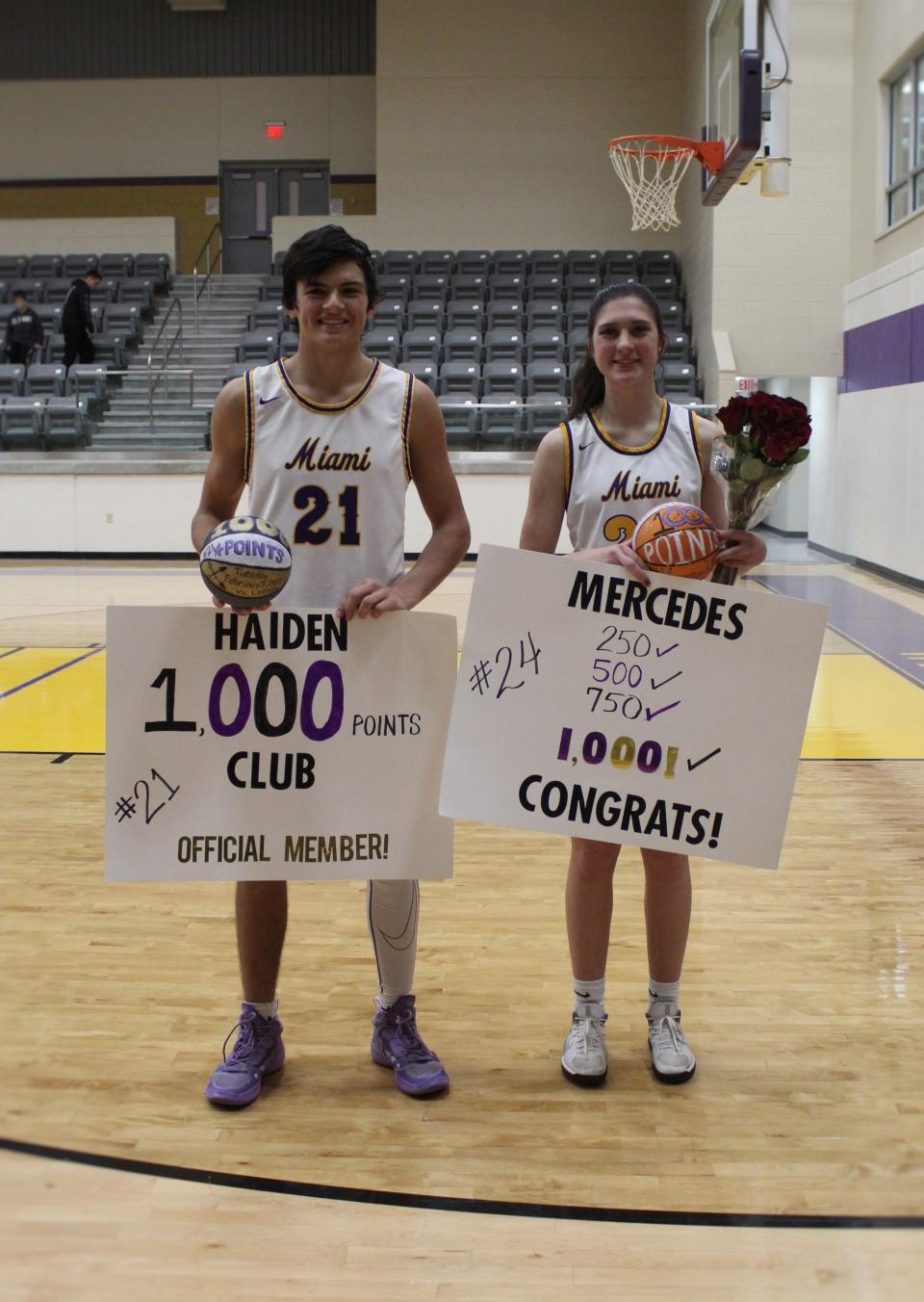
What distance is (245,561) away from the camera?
2232mm

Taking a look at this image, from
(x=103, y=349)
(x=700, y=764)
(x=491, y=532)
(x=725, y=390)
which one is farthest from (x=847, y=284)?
(x=700, y=764)

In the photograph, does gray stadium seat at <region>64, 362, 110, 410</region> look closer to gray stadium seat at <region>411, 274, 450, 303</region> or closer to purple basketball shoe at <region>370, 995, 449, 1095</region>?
gray stadium seat at <region>411, 274, 450, 303</region>

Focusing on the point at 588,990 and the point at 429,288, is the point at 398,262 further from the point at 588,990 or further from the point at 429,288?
the point at 588,990

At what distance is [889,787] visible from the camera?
15.6 feet

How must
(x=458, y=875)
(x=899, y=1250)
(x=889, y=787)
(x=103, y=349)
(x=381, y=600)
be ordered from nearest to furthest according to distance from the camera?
(x=899, y=1250) → (x=381, y=600) → (x=458, y=875) → (x=889, y=787) → (x=103, y=349)

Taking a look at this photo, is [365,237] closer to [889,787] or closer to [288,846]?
[889,787]

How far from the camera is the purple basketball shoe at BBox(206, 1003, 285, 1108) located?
2404mm

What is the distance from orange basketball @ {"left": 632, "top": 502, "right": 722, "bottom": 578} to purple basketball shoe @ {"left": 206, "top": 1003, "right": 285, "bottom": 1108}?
3.79 feet

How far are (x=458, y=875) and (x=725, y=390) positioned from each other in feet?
35.7

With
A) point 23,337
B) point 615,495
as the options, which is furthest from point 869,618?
point 23,337

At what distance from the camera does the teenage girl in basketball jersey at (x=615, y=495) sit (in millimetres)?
2477

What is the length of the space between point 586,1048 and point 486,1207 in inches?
20.7

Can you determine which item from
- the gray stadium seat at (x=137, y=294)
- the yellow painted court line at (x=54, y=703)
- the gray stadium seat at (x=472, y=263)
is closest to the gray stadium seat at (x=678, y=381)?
the gray stadium seat at (x=472, y=263)

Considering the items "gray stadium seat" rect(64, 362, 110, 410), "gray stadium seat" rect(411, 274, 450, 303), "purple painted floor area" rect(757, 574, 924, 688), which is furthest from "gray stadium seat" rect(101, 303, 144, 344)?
"purple painted floor area" rect(757, 574, 924, 688)
